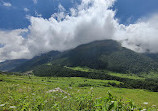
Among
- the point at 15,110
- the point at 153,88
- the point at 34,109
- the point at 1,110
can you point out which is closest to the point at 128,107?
the point at 34,109

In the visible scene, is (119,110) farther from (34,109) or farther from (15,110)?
(15,110)

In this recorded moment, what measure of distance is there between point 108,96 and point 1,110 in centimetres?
611

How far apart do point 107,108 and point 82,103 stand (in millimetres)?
2910

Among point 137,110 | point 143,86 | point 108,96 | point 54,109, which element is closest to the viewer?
point 137,110

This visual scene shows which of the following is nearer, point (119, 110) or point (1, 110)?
point (119, 110)

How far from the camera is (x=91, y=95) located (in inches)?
241

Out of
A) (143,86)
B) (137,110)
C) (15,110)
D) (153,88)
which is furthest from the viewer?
(143,86)

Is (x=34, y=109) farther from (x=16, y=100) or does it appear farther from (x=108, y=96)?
(x=108, y=96)

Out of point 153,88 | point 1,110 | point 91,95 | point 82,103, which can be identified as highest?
point 91,95

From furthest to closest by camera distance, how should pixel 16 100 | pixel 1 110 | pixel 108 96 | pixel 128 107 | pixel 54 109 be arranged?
pixel 16 100 < pixel 1 110 < pixel 54 109 < pixel 108 96 < pixel 128 107

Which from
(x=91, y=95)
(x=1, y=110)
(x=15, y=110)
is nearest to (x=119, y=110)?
(x=91, y=95)

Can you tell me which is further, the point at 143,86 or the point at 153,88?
the point at 143,86

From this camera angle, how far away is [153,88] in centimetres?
14850

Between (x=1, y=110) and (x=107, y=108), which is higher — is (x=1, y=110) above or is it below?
below
